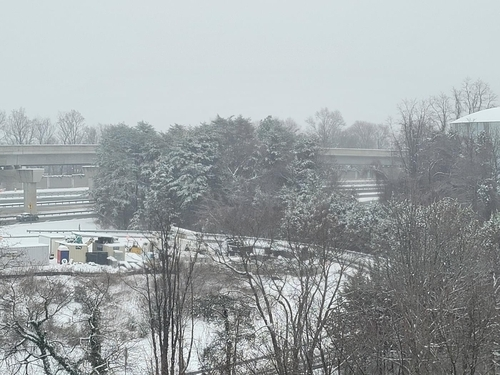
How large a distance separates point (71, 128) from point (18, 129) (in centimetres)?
828

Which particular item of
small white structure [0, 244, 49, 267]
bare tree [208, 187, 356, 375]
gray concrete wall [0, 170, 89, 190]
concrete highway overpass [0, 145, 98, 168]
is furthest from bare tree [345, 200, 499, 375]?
gray concrete wall [0, 170, 89, 190]

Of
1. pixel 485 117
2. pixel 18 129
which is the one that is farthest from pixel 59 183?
pixel 485 117

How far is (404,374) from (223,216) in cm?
1867

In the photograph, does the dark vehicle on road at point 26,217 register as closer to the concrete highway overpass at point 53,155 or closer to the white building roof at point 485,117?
the concrete highway overpass at point 53,155

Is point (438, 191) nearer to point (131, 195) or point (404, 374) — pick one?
point (131, 195)

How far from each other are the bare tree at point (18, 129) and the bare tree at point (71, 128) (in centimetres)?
409

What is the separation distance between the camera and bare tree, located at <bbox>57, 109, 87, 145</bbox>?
317ft

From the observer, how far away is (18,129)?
90.2 m

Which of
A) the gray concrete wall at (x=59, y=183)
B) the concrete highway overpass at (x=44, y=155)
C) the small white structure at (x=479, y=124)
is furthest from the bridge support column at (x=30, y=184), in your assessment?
the small white structure at (x=479, y=124)

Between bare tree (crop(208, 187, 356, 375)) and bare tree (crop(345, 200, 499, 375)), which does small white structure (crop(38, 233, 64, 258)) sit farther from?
bare tree (crop(345, 200, 499, 375))

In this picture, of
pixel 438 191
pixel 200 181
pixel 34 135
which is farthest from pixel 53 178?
pixel 438 191

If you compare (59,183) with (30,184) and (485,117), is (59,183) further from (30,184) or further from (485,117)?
(485,117)

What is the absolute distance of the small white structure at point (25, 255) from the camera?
26875mm

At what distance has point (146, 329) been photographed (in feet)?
68.4
